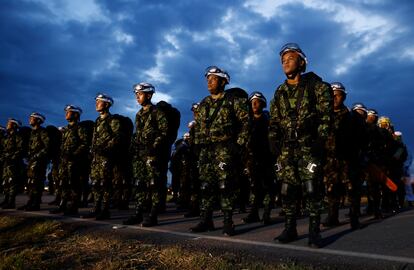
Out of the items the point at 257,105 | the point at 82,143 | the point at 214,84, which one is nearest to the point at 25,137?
the point at 82,143

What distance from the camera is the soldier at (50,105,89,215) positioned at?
32.8 ft

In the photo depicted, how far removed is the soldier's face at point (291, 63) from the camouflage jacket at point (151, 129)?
2.98 meters

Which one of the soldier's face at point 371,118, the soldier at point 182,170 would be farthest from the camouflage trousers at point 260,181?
the soldier at point 182,170

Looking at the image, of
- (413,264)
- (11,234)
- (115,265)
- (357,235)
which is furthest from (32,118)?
(413,264)

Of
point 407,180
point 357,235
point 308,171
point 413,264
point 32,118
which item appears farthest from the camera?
point 407,180

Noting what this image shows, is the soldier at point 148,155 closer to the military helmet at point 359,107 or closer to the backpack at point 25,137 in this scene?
the military helmet at point 359,107

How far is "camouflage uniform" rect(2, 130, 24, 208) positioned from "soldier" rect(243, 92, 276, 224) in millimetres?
7122

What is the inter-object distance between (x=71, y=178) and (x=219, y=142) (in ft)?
16.9

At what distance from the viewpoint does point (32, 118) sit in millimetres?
11164

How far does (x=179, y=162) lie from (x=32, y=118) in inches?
226

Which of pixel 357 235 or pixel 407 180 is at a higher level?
pixel 407 180

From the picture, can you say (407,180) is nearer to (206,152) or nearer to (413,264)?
(206,152)

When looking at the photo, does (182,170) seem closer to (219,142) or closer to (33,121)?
(33,121)

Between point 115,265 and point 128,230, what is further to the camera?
point 128,230
